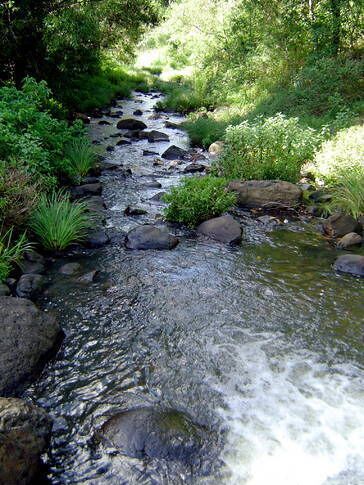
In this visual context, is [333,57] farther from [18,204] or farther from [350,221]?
[18,204]

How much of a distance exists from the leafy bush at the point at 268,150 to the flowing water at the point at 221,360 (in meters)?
3.21

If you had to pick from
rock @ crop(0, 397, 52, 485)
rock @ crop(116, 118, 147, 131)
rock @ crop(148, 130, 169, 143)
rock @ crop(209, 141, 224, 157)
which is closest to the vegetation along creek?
rock @ crop(0, 397, 52, 485)

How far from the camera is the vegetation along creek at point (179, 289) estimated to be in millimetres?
4344

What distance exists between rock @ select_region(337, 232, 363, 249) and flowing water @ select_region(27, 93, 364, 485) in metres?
0.25

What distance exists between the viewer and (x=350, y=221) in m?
9.52

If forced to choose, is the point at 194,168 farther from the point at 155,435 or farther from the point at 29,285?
the point at 155,435

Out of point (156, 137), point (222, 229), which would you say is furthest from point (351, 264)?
point (156, 137)

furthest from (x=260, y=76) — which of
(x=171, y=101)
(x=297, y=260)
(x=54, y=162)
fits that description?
(x=297, y=260)

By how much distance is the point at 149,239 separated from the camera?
8852 mm

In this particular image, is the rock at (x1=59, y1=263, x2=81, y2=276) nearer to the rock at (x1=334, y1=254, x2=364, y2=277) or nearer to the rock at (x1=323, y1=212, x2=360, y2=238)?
the rock at (x1=334, y1=254, x2=364, y2=277)

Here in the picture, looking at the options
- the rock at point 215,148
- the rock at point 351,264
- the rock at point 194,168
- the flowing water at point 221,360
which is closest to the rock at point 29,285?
the flowing water at point 221,360

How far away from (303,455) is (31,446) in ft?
8.05

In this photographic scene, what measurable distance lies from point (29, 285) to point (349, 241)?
588 centimetres

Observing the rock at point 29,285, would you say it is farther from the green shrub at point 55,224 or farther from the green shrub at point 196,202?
the green shrub at point 196,202
